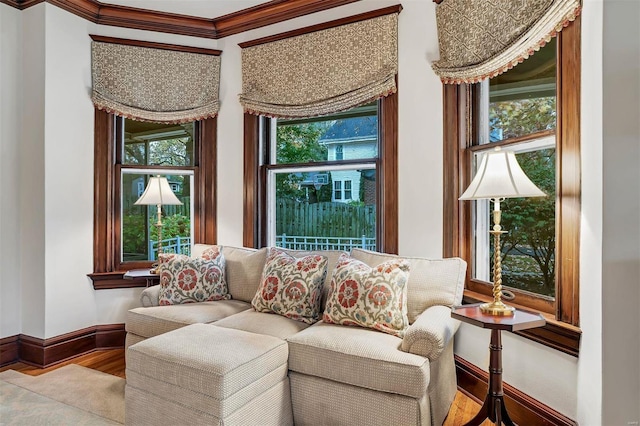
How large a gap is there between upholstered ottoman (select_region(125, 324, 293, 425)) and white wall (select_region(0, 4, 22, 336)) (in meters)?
1.83

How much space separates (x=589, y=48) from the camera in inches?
65.8

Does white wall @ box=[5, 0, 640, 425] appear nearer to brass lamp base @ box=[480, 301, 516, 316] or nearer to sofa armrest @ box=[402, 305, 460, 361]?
brass lamp base @ box=[480, 301, 516, 316]

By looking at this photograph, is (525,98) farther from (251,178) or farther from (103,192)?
(103,192)

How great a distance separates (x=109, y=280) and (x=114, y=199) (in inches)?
28.7

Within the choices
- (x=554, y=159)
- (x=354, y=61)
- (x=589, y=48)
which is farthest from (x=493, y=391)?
(x=354, y=61)

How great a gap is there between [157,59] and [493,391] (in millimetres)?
3693

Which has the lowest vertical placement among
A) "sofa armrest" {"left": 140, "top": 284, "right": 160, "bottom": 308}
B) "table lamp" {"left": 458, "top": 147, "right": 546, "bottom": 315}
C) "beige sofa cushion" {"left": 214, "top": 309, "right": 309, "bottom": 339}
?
"beige sofa cushion" {"left": 214, "top": 309, "right": 309, "bottom": 339}

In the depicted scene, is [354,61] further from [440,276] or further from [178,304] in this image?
[178,304]

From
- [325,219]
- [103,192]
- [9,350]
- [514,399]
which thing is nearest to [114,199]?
[103,192]

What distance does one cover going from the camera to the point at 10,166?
312cm

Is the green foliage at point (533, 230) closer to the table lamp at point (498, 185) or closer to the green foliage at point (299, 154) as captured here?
the table lamp at point (498, 185)

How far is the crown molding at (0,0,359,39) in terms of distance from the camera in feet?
10.6

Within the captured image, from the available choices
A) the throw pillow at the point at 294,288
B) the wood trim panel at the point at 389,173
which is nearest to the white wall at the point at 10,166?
the throw pillow at the point at 294,288

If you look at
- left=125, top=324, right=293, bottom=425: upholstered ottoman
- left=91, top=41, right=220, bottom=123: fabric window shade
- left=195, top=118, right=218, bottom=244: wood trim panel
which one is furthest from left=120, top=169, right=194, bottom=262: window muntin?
left=125, top=324, right=293, bottom=425: upholstered ottoman
